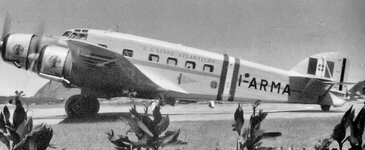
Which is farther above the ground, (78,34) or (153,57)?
(78,34)

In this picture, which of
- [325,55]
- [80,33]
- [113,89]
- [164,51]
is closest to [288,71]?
Answer: [325,55]

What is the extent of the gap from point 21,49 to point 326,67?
10768mm

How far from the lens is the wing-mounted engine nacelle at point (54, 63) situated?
31.7ft

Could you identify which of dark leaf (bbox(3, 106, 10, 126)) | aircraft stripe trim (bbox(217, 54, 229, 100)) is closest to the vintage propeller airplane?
aircraft stripe trim (bbox(217, 54, 229, 100))

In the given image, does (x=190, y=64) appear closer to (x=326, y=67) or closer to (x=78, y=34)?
(x=78, y=34)

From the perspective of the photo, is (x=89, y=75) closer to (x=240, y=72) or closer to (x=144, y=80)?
(x=144, y=80)

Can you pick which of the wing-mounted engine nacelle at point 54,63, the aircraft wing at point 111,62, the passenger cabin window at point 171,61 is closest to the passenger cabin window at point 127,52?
the aircraft wing at point 111,62

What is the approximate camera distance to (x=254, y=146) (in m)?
1.21

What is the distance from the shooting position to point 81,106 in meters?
10.3

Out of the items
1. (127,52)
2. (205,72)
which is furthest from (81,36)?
(205,72)

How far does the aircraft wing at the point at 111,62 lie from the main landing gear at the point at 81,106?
0.94 m

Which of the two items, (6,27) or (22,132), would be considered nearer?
(22,132)

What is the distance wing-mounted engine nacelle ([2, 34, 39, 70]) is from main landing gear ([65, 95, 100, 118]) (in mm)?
1518

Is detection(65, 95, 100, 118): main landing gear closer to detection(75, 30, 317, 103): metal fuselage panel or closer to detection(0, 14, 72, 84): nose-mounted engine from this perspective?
detection(0, 14, 72, 84): nose-mounted engine
